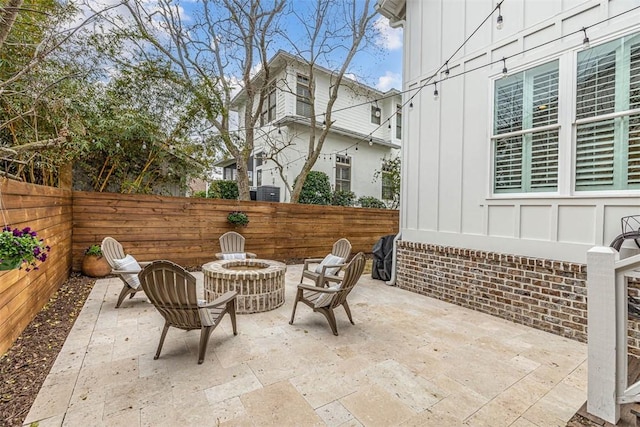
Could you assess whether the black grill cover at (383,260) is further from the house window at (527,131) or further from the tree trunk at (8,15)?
the tree trunk at (8,15)

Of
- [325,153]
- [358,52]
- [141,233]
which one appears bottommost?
[141,233]

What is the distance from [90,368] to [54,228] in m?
2.82

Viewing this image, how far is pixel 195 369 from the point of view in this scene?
2547mm

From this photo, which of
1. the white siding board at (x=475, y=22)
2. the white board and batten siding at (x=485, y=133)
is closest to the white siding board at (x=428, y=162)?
the white board and batten siding at (x=485, y=133)

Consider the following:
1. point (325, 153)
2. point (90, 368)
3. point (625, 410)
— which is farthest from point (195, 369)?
point (325, 153)

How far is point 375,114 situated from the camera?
1301 centimetres

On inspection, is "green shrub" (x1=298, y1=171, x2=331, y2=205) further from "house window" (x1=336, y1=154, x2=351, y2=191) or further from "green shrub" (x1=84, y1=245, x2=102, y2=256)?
"green shrub" (x1=84, y1=245, x2=102, y2=256)

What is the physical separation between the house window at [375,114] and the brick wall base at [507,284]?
29.1ft

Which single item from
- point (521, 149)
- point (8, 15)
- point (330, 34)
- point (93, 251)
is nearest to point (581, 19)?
point (521, 149)

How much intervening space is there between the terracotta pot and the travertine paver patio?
2032 mm

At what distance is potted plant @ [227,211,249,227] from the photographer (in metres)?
7.02

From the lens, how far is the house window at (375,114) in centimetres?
1289

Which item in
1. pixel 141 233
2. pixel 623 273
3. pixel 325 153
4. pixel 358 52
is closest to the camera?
pixel 623 273

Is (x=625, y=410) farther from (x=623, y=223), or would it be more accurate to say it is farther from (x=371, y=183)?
(x=371, y=183)
